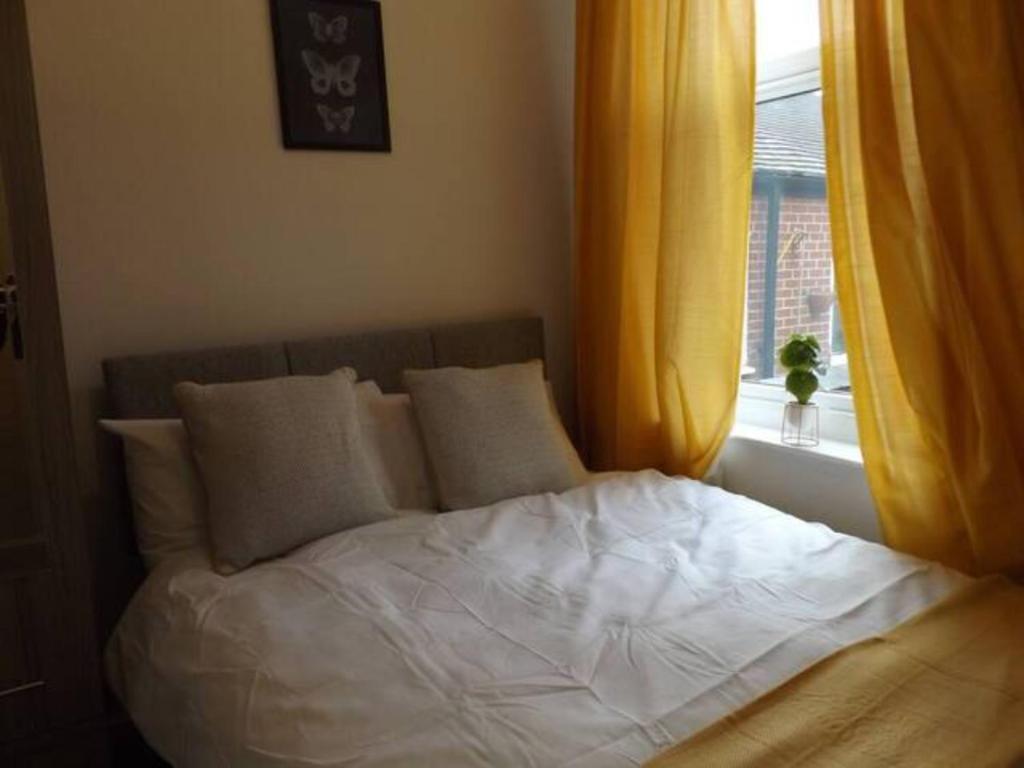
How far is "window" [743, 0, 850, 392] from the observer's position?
2314 mm

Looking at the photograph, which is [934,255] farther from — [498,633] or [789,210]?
[498,633]

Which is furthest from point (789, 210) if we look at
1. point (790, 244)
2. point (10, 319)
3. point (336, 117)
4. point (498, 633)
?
point (10, 319)

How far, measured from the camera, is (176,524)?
1889mm

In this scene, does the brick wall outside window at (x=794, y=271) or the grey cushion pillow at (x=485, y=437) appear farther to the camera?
the brick wall outside window at (x=794, y=271)

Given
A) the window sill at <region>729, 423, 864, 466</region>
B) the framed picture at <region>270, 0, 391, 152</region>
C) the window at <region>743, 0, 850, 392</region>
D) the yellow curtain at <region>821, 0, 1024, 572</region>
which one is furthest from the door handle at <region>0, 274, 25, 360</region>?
the window at <region>743, 0, 850, 392</region>

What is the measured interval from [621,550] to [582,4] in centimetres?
195

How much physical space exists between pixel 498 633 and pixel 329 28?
195 cm

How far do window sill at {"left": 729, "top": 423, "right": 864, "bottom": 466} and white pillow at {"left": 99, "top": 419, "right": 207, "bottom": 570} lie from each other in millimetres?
1679

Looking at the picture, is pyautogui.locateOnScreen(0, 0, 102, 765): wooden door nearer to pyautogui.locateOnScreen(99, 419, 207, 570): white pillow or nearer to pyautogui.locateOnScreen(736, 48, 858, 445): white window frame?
pyautogui.locateOnScreen(99, 419, 207, 570): white pillow

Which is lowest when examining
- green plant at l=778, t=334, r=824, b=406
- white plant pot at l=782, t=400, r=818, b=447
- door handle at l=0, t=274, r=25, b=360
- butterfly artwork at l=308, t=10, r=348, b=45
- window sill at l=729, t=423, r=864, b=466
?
window sill at l=729, t=423, r=864, b=466

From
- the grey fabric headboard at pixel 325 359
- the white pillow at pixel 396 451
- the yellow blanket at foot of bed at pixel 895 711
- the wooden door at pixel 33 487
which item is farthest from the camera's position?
the white pillow at pixel 396 451

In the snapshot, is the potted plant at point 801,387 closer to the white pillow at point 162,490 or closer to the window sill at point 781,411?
the window sill at point 781,411

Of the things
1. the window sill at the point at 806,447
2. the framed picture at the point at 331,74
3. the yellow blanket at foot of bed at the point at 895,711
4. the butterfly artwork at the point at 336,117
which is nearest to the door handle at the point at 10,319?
the framed picture at the point at 331,74

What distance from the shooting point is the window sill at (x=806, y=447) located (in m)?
2.10
